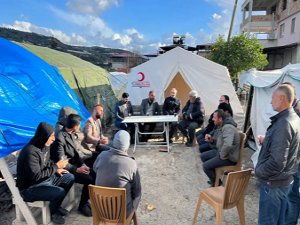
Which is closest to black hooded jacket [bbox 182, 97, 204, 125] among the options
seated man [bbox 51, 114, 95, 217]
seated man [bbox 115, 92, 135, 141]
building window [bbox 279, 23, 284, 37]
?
seated man [bbox 115, 92, 135, 141]

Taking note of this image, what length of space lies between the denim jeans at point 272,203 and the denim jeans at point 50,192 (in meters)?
2.31

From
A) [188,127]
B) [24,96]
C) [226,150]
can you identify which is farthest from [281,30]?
[24,96]

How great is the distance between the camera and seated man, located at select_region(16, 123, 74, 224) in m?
3.01

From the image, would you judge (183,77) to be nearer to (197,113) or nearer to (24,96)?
(197,113)

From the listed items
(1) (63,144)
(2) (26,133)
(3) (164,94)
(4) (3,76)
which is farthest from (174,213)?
(3) (164,94)

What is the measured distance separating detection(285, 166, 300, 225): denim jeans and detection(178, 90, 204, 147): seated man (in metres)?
3.85

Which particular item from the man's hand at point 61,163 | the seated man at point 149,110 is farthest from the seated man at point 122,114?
the man's hand at point 61,163

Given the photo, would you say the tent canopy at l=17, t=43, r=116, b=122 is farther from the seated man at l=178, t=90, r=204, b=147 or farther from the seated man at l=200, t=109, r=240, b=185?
the seated man at l=200, t=109, r=240, b=185

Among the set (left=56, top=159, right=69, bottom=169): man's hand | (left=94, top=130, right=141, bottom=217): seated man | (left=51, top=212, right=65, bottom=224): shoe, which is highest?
(left=94, top=130, right=141, bottom=217): seated man

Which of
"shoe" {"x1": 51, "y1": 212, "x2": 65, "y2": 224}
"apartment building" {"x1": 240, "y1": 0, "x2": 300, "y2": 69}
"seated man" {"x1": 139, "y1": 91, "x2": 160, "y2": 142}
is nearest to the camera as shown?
"shoe" {"x1": 51, "y1": 212, "x2": 65, "y2": 224}

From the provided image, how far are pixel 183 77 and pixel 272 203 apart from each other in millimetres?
6826

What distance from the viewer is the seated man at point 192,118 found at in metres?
6.87

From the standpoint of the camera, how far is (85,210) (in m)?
3.65

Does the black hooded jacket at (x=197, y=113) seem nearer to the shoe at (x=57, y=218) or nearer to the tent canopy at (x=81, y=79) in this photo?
the tent canopy at (x=81, y=79)
